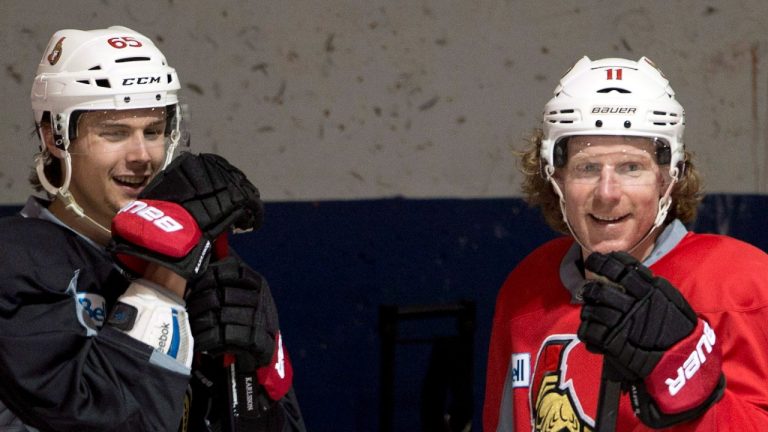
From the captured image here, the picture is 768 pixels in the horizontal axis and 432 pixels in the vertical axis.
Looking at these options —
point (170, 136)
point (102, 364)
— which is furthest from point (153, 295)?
point (170, 136)

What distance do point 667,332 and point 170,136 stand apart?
35.2 inches

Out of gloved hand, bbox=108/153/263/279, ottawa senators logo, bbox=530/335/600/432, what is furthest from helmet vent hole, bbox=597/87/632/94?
gloved hand, bbox=108/153/263/279

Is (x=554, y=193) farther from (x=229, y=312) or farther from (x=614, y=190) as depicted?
(x=229, y=312)

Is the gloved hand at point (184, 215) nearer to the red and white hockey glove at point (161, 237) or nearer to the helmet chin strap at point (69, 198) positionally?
the red and white hockey glove at point (161, 237)

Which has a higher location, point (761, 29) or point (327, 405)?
point (761, 29)

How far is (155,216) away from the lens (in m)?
2.02

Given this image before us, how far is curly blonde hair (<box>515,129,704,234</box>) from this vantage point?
2.33 meters

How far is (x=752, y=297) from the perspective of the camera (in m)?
2.10

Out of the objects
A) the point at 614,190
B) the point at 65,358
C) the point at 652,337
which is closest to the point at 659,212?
the point at 614,190

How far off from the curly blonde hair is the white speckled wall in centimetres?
92

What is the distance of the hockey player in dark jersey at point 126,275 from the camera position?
6.61 feet

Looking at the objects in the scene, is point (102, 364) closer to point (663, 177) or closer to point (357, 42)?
point (663, 177)

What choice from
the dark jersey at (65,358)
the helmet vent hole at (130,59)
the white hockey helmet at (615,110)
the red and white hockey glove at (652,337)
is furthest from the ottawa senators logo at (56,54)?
the red and white hockey glove at (652,337)

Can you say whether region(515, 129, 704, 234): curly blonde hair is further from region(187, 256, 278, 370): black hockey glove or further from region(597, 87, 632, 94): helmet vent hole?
region(187, 256, 278, 370): black hockey glove
